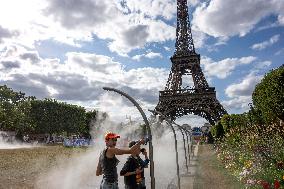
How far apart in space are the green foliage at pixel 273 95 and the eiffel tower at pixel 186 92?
123ft

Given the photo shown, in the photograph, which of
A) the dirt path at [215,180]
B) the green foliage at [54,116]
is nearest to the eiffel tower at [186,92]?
the green foliage at [54,116]

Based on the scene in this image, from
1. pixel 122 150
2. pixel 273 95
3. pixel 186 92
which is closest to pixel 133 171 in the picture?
pixel 122 150

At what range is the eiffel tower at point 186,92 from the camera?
62.1m

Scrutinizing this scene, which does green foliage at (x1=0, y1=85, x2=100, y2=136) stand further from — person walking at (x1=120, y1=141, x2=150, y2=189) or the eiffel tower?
person walking at (x1=120, y1=141, x2=150, y2=189)

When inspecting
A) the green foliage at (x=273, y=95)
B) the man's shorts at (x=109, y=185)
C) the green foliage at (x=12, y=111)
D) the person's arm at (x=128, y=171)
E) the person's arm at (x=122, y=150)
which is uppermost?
the green foliage at (x=12, y=111)

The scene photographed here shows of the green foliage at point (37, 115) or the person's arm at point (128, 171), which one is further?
the green foliage at point (37, 115)

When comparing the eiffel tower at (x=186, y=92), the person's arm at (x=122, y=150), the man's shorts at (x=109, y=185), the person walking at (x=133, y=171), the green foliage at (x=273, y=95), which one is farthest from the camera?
the eiffel tower at (x=186, y=92)

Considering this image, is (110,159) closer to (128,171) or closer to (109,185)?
(109,185)

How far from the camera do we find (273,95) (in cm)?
1969

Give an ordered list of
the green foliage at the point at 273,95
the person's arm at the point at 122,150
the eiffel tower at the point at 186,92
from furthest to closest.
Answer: the eiffel tower at the point at 186,92
the green foliage at the point at 273,95
the person's arm at the point at 122,150

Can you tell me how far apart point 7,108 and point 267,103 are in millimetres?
54305

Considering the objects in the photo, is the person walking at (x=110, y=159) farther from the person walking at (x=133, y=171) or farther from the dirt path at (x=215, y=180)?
the dirt path at (x=215, y=180)

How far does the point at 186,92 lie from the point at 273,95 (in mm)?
44225

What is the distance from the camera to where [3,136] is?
225 feet
